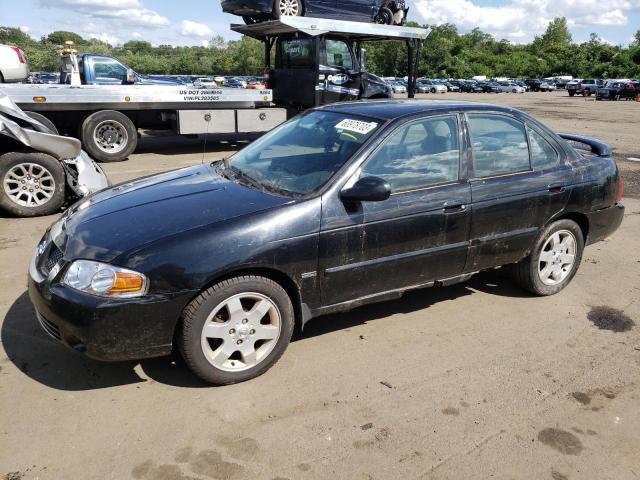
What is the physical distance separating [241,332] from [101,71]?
11.1 m

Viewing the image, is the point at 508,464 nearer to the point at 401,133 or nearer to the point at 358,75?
the point at 401,133

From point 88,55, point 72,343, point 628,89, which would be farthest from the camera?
point 628,89

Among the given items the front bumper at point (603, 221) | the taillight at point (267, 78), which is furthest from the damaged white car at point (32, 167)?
the taillight at point (267, 78)

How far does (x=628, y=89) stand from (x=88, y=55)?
147ft

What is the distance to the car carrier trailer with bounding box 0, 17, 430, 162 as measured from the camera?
1009 centimetres

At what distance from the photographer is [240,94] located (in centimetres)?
1173

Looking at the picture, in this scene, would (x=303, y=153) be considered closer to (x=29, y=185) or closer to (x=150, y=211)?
(x=150, y=211)

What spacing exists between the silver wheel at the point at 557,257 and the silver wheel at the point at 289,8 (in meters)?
9.96

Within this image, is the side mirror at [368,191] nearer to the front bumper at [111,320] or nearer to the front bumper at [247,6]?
the front bumper at [111,320]

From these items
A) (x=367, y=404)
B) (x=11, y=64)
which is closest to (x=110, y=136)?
(x=11, y=64)

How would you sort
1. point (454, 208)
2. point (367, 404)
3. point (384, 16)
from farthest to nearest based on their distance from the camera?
1. point (384, 16)
2. point (454, 208)
3. point (367, 404)

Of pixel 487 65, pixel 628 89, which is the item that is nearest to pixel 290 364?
pixel 628 89

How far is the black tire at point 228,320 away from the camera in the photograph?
2.99 meters

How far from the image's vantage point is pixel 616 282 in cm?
500
